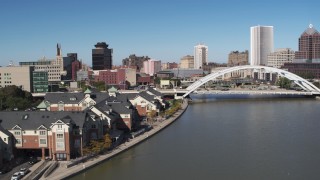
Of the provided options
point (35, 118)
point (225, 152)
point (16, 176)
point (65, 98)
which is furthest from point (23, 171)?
point (65, 98)

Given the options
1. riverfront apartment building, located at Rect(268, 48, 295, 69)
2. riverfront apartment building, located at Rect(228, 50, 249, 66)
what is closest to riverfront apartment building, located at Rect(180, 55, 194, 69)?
riverfront apartment building, located at Rect(228, 50, 249, 66)

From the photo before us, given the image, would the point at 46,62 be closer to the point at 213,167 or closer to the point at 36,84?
the point at 36,84

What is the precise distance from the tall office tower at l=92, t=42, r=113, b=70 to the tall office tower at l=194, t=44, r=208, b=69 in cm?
5244

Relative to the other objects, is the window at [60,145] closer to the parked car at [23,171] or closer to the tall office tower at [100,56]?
the parked car at [23,171]

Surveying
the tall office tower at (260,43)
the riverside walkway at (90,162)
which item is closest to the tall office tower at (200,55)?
the tall office tower at (260,43)

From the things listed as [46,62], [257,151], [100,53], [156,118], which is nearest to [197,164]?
[257,151]

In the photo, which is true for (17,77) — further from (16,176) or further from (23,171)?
(16,176)

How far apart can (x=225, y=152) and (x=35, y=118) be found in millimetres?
9420

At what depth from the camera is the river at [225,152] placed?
17.2 m

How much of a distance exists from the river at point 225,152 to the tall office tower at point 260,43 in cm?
12449

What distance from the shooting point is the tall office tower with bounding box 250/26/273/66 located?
15438 centimetres

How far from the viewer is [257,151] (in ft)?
68.5

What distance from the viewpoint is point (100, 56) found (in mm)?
104562

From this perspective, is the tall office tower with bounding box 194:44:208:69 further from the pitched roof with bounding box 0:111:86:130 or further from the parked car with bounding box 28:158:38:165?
the parked car with bounding box 28:158:38:165
